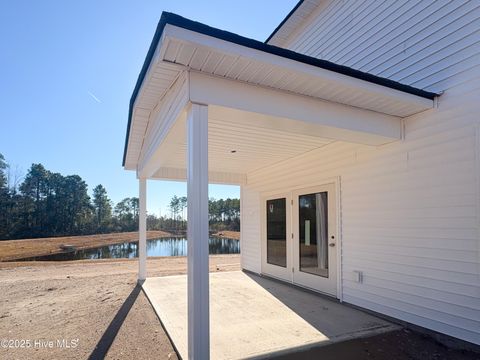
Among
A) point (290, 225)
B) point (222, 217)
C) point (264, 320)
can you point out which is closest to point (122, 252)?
point (290, 225)

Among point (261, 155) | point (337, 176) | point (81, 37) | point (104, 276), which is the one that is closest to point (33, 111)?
point (81, 37)

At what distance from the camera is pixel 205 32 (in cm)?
218

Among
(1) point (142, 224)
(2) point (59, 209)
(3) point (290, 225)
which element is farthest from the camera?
(2) point (59, 209)

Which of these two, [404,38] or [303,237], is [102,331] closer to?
[303,237]

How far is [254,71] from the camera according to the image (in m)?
2.61

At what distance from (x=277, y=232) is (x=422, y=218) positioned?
137 inches

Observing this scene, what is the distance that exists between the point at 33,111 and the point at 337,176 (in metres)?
25.5

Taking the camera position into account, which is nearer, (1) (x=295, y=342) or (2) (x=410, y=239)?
(1) (x=295, y=342)

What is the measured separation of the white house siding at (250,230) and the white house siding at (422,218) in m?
3.09

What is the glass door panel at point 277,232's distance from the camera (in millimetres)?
6371

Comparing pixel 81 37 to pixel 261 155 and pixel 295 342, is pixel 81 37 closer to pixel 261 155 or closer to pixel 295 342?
pixel 261 155

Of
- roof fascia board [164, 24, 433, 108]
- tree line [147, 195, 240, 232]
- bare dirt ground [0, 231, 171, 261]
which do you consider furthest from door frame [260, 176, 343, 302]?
tree line [147, 195, 240, 232]

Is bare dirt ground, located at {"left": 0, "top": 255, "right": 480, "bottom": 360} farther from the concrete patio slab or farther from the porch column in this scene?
the porch column

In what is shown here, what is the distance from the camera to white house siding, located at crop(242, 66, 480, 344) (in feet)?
10.1
